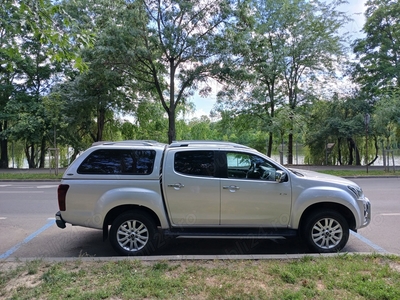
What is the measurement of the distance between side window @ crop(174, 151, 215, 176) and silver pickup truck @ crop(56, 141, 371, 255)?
17 millimetres

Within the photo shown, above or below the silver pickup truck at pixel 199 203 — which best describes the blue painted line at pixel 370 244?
below

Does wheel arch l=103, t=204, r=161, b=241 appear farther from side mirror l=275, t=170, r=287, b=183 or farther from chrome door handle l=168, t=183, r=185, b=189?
side mirror l=275, t=170, r=287, b=183

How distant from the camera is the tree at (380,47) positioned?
21.7m

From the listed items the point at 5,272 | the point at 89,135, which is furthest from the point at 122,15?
the point at 89,135

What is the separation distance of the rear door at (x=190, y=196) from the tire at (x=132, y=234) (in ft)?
1.40

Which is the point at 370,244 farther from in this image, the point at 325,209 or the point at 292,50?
Result: the point at 292,50

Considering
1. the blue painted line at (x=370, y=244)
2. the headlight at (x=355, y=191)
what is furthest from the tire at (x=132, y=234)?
the blue painted line at (x=370, y=244)

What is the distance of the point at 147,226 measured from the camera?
14.9 ft

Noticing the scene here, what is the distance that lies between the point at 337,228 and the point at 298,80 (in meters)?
20.5

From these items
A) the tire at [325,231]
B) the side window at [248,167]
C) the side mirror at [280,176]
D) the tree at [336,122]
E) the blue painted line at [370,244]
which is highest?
the tree at [336,122]

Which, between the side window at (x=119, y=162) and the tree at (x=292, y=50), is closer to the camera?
the side window at (x=119, y=162)

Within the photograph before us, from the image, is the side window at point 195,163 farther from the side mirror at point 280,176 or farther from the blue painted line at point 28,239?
the blue painted line at point 28,239

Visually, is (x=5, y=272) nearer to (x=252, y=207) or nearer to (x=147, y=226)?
(x=147, y=226)

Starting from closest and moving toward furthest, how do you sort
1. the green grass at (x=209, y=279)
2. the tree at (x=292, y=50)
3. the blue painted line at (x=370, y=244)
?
1. the green grass at (x=209, y=279)
2. the blue painted line at (x=370, y=244)
3. the tree at (x=292, y=50)
